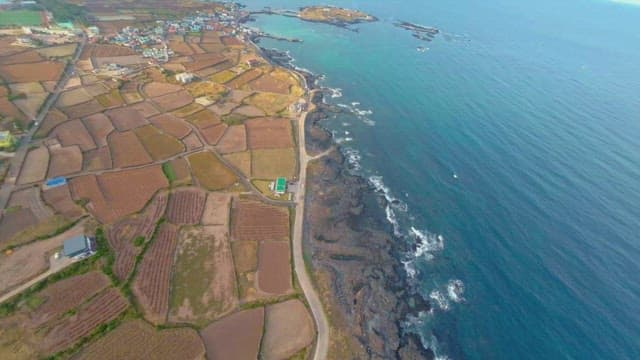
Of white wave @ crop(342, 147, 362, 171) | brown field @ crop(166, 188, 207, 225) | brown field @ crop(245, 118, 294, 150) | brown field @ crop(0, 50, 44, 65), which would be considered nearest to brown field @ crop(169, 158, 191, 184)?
brown field @ crop(166, 188, 207, 225)

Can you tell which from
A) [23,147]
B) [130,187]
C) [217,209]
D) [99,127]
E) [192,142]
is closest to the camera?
[217,209]

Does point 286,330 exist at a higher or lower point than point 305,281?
lower

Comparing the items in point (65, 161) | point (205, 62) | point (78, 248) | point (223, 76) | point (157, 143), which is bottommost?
point (65, 161)

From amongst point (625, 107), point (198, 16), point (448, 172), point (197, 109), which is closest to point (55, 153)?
point (197, 109)

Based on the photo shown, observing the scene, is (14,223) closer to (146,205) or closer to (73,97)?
(146,205)

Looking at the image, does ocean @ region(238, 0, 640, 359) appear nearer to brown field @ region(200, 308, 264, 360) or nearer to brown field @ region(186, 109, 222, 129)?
brown field @ region(200, 308, 264, 360)

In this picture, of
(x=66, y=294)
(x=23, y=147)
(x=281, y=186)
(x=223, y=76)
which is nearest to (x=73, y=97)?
(x=23, y=147)

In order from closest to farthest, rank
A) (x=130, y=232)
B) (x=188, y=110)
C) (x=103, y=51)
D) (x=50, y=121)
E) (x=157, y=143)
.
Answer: (x=130, y=232) < (x=157, y=143) < (x=50, y=121) < (x=188, y=110) < (x=103, y=51)

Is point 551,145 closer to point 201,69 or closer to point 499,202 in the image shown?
point 499,202
